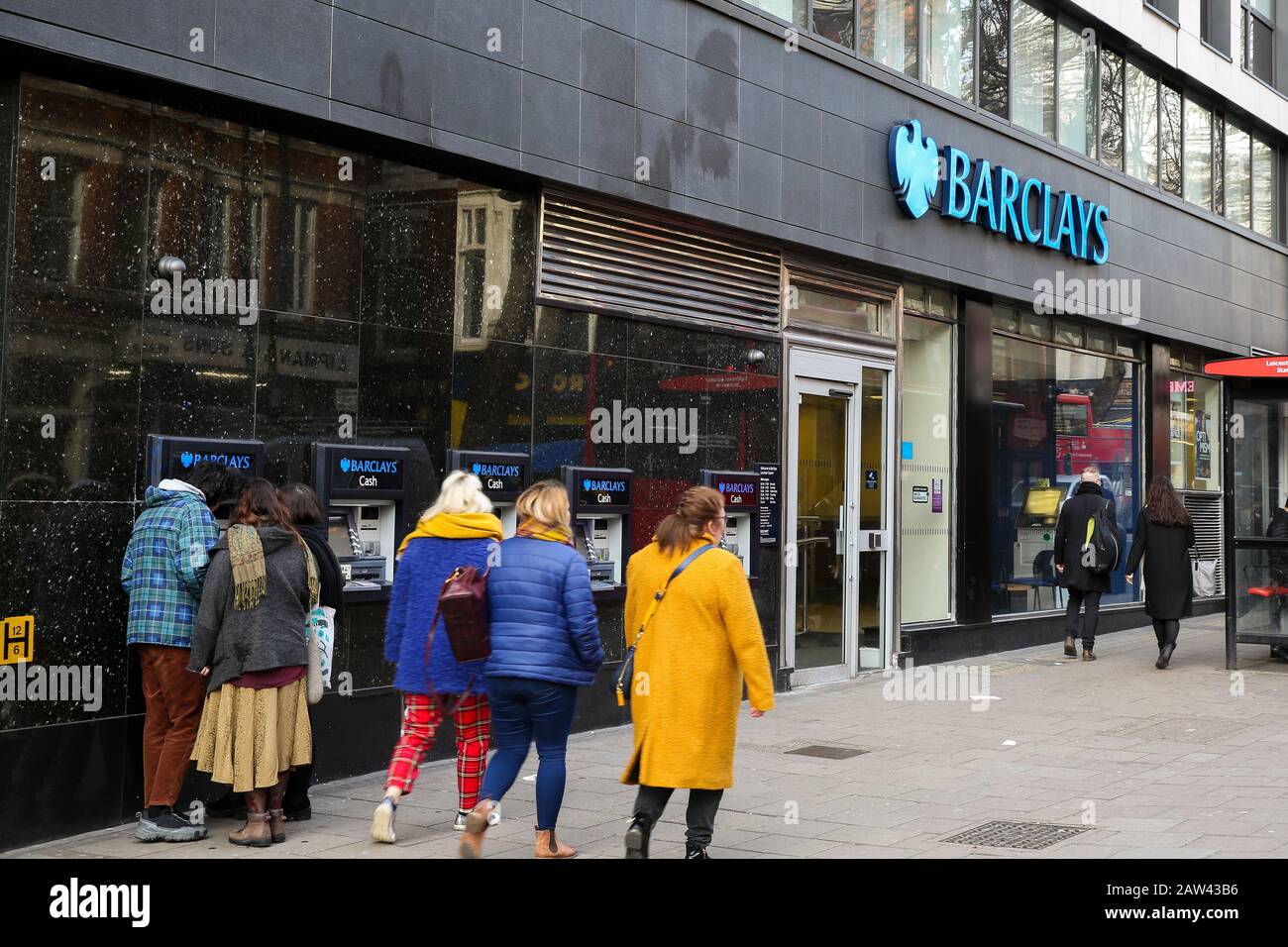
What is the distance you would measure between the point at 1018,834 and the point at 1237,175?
17.5 meters

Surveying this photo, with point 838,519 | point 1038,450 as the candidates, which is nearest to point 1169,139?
point 1038,450

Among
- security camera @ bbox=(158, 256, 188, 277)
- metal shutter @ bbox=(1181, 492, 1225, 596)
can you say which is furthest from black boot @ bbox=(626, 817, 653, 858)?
metal shutter @ bbox=(1181, 492, 1225, 596)

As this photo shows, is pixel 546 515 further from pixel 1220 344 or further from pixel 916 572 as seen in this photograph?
pixel 1220 344

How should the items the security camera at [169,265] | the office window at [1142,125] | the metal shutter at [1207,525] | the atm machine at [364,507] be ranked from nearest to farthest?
the security camera at [169,265], the atm machine at [364,507], the office window at [1142,125], the metal shutter at [1207,525]

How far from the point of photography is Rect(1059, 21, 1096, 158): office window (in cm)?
1716

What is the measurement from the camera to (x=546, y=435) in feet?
33.6

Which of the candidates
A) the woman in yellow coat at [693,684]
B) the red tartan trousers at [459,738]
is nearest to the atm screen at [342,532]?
the red tartan trousers at [459,738]

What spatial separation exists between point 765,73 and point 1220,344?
11.6m

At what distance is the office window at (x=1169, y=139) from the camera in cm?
1961

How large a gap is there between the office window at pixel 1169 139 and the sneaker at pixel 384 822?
1597 centimetres

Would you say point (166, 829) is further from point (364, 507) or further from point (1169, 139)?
point (1169, 139)

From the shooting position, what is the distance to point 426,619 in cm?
694

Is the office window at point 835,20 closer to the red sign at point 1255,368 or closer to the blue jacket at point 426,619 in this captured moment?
the red sign at point 1255,368
